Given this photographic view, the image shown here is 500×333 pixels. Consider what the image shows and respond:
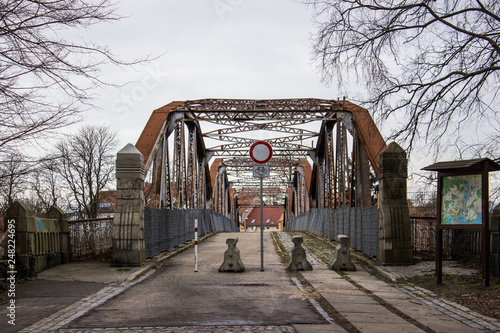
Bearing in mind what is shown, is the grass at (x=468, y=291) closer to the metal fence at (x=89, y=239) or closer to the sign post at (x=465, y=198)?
the sign post at (x=465, y=198)

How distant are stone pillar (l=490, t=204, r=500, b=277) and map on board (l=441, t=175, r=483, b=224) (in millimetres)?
1183

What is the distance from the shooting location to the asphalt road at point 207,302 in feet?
21.3

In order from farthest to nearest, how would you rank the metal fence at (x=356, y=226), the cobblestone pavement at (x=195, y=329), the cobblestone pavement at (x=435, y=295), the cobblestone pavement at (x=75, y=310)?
the metal fence at (x=356, y=226) → the cobblestone pavement at (x=435, y=295) → the cobblestone pavement at (x=75, y=310) → the cobblestone pavement at (x=195, y=329)

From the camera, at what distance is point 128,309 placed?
7297 millimetres

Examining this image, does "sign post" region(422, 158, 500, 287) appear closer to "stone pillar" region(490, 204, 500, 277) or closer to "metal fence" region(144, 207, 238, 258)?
"stone pillar" region(490, 204, 500, 277)

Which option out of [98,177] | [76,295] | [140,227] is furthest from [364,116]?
[98,177]

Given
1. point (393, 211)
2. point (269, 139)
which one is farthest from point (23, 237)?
point (269, 139)

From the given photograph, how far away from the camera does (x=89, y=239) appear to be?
14.1 meters

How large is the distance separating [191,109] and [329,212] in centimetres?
725

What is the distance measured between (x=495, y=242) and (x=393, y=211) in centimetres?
278

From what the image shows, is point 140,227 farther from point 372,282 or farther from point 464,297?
point 464,297

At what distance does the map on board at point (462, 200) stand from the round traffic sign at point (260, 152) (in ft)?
14.4

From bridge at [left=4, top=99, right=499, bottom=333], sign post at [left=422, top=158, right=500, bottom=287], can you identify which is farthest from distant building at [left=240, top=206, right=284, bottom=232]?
sign post at [left=422, top=158, right=500, bottom=287]

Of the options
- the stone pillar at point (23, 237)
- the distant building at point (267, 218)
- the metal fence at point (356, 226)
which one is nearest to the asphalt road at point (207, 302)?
the stone pillar at point (23, 237)
